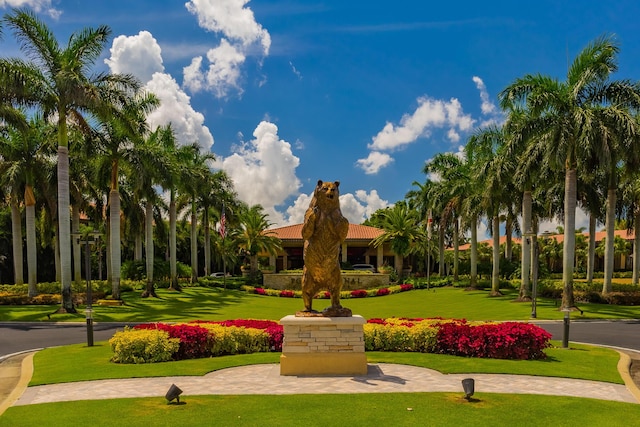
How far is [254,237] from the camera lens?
56.9 m

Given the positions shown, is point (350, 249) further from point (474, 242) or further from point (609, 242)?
point (609, 242)

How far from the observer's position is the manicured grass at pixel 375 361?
12.5 metres

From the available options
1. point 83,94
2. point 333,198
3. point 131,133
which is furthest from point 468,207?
point 333,198

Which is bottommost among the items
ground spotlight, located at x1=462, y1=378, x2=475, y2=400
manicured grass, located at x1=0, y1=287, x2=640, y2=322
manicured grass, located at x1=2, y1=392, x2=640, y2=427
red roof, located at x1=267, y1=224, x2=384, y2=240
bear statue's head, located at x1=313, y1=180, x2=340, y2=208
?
manicured grass, located at x1=0, y1=287, x2=640, y2=322

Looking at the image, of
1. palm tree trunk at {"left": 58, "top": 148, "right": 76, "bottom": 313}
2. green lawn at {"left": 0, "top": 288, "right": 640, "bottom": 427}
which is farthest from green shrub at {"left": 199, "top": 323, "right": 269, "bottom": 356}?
palm tree trunk at {"left": 58, "top": 148, "right": 76, "bottom": 313}

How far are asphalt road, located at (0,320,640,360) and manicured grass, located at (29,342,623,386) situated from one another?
288cm

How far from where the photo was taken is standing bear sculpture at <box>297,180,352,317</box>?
12461 millimetres

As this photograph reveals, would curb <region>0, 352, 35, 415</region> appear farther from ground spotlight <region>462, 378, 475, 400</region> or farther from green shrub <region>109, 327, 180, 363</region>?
ground spotlight <region>462, 378, 475, 400</region>

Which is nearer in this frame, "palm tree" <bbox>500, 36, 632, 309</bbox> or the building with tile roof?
"palm tree" <bbox>500, 36, 632, 309</bbox>

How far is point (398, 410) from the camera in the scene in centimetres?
915

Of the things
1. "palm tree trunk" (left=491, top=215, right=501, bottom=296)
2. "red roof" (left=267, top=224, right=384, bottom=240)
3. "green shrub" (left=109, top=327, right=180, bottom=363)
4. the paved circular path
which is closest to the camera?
the paved circular path

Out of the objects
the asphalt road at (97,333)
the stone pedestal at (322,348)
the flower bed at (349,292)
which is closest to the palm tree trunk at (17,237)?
the asphalt road at (97,333)

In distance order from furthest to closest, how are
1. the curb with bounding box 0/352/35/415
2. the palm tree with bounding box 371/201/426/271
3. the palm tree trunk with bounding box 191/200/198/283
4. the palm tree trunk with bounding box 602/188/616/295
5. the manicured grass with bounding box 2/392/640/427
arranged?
the palm tree with bounding box 371/201/426/271 → the palm tree trunk with bounding box 191/200/198/283 → the palm tree trunk with bounding box 602/188/616/295 → the curb with bounding box 0/352/35/415 → the manicured grass with bounding box 2/392/640/427

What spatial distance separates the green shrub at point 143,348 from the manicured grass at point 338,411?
4.12m
